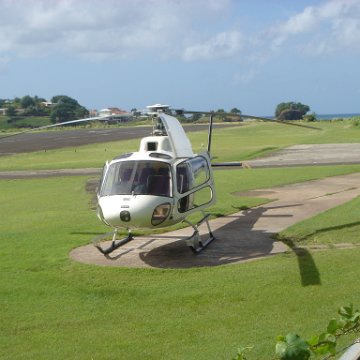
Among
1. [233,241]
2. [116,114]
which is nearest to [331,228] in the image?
[233,241]

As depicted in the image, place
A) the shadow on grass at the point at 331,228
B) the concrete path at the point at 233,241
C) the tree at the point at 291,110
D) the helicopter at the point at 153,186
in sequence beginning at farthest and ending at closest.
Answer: the tree at the point at 291,110 < the shadow on grass at the point at 331,228 < the concrete path at the point at 233,241 < the helicopter at the point at 153,186

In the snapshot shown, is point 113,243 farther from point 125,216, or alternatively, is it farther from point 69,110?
point 69,110

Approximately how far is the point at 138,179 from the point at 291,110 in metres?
130

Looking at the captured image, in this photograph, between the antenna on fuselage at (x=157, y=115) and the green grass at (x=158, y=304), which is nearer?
the green grass at (x=158, y=304)

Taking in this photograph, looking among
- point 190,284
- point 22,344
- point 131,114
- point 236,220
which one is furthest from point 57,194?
point 22,344

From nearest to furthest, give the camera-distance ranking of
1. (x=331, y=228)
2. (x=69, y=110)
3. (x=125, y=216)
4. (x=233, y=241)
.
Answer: (x=125, y=216) → (x=233, y=241) → (x=331, y=228) → (x=69, y=110)

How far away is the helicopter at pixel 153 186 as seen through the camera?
454 inches

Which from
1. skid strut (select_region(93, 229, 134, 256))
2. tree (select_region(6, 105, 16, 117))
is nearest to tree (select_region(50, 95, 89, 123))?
skid strut (select_region(93, 229, 134, 256))

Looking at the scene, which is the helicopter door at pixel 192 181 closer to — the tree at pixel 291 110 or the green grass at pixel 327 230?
the green grass at pixel 327 230

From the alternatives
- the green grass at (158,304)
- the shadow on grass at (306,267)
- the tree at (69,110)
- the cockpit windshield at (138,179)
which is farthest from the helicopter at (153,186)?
the tree at (69,110)

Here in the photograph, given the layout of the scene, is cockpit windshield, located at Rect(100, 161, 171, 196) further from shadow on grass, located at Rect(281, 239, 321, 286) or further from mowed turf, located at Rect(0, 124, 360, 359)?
shadow on grass, located at Rect(281, 239, 321, 286)

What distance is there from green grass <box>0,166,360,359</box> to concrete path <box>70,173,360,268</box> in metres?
0.64

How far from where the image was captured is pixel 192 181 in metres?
13.1

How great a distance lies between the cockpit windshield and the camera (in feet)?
38.6
